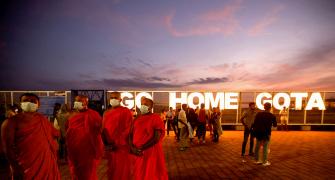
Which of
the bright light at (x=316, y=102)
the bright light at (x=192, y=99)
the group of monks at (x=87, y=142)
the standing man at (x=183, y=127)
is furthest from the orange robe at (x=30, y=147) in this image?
the bright light at (x=316, y=102)

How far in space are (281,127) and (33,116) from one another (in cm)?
1846

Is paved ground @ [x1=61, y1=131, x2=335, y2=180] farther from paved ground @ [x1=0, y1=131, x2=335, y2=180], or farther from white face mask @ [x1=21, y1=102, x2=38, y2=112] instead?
white face mask @ [x1=21, y1=102, x2=38, y2=112]

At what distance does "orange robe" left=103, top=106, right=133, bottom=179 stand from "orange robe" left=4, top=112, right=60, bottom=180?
4.23ft

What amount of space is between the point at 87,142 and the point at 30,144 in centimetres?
147

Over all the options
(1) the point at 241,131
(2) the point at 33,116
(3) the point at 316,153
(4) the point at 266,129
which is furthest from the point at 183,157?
(1) the point at 241,131

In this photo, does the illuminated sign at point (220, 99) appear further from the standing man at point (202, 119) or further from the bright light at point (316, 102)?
the standing man at point (202, 119)

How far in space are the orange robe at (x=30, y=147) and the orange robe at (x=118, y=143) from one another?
1290 mm

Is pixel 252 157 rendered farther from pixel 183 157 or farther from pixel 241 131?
pixel 241 131

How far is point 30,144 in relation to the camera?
3.84 m

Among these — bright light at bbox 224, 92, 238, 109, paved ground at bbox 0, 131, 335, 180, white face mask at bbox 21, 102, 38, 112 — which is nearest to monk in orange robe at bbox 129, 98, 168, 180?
white face mask at bbox 21, 102, 38, 112

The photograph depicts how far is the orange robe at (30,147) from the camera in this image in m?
3.62

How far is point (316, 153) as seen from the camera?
10461 millimetres

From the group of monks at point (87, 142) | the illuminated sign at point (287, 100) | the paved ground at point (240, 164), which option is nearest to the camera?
the group of monks at point (87, 142)

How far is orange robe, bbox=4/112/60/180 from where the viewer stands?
362 centimetres
